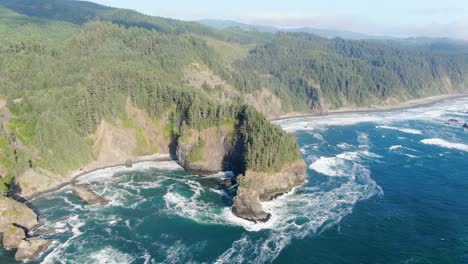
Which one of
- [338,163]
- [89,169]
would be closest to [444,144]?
[338,163]

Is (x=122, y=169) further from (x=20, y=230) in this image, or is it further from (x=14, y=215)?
(x=20, y=230)

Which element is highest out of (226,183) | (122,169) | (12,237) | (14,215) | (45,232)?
(226,183)

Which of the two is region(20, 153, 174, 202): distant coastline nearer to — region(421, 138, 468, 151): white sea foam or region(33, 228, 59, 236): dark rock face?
region(33, 228, 59, 236): dark rock face

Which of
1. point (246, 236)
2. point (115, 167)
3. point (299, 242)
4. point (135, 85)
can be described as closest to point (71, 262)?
point (246, 236)

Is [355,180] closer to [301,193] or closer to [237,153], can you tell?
[301,193]

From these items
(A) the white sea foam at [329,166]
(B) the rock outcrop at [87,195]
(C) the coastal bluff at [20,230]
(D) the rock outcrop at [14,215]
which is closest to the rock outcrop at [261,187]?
(A) the white sea foam at [329,166]

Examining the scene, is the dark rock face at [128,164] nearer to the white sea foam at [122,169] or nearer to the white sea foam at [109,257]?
the white sea foam at [122,169]

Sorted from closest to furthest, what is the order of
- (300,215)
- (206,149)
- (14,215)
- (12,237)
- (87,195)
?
(12,237)
(14,215)
(300,215)
(87,195)
(206,149)
